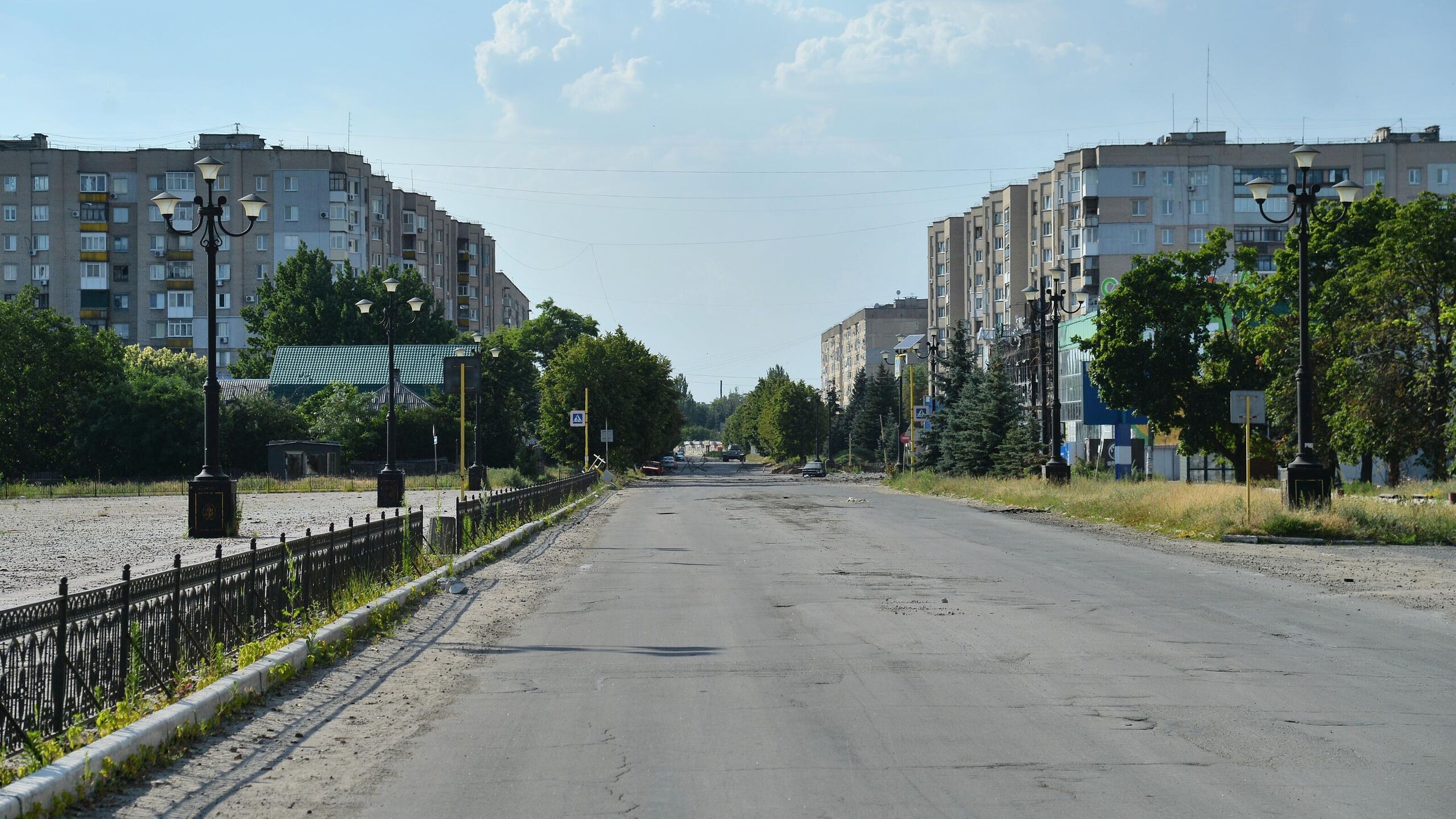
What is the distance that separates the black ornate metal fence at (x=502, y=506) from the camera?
20406mm

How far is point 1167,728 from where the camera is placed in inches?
286

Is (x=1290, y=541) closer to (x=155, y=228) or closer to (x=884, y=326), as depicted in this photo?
(x=155, y=228)

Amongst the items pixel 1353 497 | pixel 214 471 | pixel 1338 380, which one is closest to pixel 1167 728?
pixel 214 471

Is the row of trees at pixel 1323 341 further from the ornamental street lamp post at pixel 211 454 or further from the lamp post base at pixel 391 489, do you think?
the ornamental street lamp post at pixel 211 454

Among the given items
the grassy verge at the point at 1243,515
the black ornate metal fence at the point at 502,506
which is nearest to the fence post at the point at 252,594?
the black ornate metal fence at the point at 502,506

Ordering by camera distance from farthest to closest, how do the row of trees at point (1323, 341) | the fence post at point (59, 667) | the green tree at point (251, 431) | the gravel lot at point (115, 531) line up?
the green tree at point (251, 431)
the row of trees at point (1323, 341)
the gravel lot at point (115, 531)
the fence post at point (59, 667)

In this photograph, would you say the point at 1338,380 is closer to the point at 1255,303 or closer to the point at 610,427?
the point at 1255,303

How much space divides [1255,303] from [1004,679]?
1600 inches

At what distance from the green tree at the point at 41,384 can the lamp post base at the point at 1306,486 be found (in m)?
57.9

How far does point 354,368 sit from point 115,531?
62775 mm

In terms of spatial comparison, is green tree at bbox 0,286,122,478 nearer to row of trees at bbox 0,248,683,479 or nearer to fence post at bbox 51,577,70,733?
row of trees at bbox 0,248,683,479

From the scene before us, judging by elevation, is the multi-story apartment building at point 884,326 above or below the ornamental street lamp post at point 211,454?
above

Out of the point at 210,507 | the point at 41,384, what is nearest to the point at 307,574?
the point at 210,507

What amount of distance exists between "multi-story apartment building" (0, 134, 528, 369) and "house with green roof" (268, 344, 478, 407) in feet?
56.9
